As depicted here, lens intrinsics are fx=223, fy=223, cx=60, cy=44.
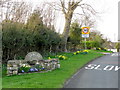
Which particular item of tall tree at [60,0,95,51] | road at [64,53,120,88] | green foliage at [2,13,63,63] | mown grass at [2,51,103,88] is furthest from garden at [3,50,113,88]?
tall tree at [60,0,95,51]

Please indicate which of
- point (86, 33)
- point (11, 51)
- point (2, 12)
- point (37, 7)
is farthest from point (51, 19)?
point (11, 51)

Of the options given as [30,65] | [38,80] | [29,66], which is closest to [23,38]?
[30,65]

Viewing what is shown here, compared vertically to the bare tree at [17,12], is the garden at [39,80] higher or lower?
lower

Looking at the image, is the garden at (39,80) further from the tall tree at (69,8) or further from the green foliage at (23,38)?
the tall tree at (69,8)

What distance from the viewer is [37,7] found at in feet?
91.5

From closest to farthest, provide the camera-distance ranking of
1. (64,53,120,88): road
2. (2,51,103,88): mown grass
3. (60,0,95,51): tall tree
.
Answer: (2,51,103,88): mown grass → (64,53,120,88): road → (60,0,95,51): tall tree

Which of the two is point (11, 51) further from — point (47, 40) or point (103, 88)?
point (103, 88)

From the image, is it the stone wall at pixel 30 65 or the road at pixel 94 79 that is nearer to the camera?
the road at pixel 94 79

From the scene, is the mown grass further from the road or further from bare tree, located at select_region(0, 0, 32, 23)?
bare tree, located at select_region(0, 0, 32, 23)

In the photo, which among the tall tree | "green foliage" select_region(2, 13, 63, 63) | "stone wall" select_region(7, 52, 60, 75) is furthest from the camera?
the tall tree

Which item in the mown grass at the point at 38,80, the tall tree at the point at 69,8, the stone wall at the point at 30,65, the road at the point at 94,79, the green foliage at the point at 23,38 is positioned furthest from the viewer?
the tall tree at the point at 69,8

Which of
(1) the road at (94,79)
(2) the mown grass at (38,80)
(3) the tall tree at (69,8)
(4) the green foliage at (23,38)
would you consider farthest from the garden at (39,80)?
(3) the tall tree at (69,8)

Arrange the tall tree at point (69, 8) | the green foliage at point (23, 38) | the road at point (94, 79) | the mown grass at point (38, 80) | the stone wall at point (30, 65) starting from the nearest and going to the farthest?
1. the mown grass at point (38, 80)
2. the road at point (94, 79)
3. the stone wall at point (30, 65)
4. the green foliage at point (23, 38)
5. the tall tree at point (69, 8)

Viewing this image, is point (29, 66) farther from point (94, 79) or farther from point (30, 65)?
point (94, 79)
